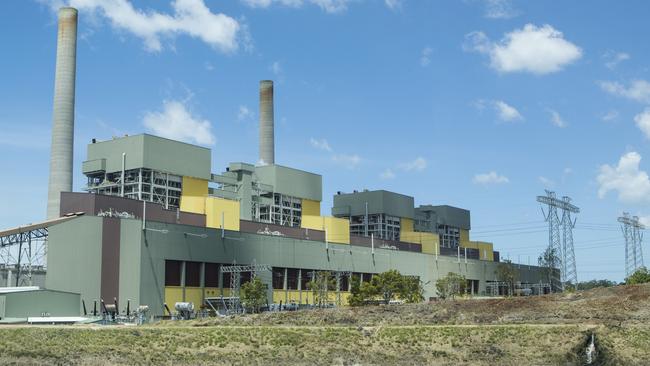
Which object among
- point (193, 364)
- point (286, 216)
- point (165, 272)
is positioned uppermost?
point (286, 216)

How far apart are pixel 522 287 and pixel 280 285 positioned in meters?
72.6

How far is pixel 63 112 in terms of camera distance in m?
96.1

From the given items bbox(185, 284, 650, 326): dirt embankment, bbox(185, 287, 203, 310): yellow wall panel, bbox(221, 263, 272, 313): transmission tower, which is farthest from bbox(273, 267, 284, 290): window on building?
bbox(185, 284, 650, 326): dirt embankment

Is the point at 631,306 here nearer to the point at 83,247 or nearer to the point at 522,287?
the point at 83,247

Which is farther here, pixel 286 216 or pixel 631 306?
pixel 286 216

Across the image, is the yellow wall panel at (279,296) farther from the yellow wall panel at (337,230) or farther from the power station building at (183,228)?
the yellow wall panel at (337,230)

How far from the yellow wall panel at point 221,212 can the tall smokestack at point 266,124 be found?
21.0m

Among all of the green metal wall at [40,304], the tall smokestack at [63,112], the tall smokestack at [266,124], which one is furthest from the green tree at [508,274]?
the green metal wall at [40,304]

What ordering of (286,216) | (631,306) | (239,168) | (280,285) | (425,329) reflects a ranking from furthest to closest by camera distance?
(286,216) → (239,168) → (280,285) → (631,306) → (425,329)

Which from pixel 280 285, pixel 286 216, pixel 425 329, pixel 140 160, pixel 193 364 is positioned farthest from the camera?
pixel 286 216

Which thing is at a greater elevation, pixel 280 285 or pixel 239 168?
pixel 239 168

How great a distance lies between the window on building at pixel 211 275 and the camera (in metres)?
90.6

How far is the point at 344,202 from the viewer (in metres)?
146

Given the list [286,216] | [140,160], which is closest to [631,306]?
[140,160]
